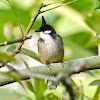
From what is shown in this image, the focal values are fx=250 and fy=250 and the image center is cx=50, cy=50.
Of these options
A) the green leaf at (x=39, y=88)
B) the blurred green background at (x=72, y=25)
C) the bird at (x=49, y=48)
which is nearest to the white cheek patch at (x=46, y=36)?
the bird at (x=49, y=48)

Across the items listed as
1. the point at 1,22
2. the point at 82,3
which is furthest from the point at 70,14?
the point at 1,22

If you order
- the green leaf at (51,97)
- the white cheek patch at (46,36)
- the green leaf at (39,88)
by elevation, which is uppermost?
the white cheek patch at (46,36)

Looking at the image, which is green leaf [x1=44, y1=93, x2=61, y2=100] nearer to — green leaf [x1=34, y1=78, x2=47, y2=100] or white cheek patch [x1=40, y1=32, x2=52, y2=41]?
green leaf [x1=34, y1=78, x2=47, y2=100]

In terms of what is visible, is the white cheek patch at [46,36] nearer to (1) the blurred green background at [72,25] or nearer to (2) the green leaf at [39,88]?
(1) the blurred green background at [72,25]

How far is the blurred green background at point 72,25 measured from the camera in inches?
43.3

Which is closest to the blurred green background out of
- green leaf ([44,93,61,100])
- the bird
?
green leaf ([44,93,61,100])

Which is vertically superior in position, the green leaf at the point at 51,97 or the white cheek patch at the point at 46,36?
the white cheek patch at the point at 46,36

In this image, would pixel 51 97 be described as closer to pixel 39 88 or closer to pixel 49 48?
pixel 39 88

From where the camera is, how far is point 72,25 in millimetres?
2100

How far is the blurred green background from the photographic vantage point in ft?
3.60

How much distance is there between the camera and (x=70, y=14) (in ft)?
6.32

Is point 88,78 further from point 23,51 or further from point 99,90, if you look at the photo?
point 23,51

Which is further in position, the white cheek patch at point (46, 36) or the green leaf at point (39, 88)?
the white cheek patch at point (46, 36)

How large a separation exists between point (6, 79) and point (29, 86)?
0.11 metres
